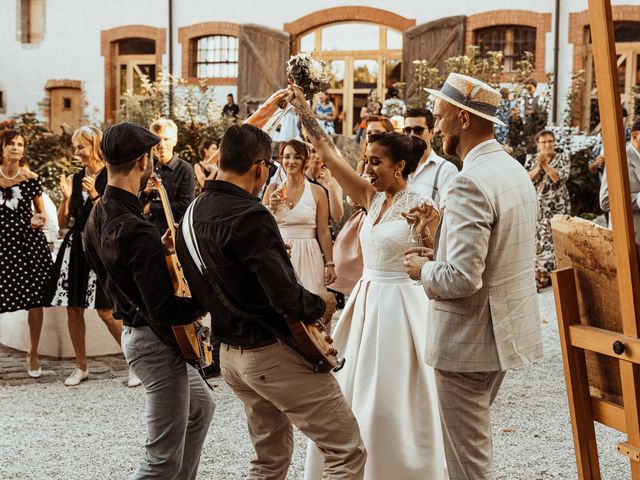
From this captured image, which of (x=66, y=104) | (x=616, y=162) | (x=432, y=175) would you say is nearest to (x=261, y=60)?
(x=66, y=104)

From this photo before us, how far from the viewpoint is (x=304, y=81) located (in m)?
4.19

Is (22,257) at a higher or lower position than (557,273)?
lower

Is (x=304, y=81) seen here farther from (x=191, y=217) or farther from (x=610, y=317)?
(x=610, y=317)

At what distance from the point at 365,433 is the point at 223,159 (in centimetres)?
157

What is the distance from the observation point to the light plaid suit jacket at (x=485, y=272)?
308cm

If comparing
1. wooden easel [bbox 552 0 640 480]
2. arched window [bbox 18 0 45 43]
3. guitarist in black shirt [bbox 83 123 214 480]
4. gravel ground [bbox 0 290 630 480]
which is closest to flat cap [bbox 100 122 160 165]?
guitarist in black shirt [bbox 83 123 214 480]

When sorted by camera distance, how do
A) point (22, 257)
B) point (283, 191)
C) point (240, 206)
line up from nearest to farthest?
point (240, 206) < point (283, 191) < point (22, 257)

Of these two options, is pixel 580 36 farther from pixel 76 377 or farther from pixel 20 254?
pixel 76 377

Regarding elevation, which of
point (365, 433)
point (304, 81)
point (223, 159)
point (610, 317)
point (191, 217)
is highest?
point (304, 81)

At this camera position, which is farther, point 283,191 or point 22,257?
point 22,257

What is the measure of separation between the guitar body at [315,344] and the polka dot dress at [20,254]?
169 inches

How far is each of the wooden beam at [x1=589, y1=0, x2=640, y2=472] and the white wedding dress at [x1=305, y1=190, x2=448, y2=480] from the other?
162 centimetres

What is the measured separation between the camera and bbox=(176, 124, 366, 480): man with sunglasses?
3.02m

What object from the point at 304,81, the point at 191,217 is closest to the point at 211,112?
the point at 304,81
